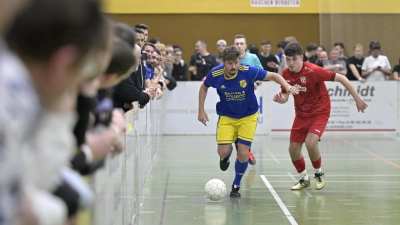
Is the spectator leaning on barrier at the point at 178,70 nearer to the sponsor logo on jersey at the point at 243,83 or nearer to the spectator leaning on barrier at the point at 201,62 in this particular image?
the spectator leaning on barrier at the point at 201,62

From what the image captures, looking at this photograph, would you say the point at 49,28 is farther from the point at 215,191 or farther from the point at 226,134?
the point at 226,134

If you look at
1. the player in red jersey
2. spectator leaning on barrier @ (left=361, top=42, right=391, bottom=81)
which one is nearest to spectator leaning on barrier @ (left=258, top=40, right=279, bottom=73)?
spectator leaning on barrier @ (left=361, top=42, right=391, bottom=81)

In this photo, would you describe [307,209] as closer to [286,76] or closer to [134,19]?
[286,76]

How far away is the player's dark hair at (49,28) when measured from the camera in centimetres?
159

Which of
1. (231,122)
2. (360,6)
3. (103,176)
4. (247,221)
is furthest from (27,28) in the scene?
(360,6)

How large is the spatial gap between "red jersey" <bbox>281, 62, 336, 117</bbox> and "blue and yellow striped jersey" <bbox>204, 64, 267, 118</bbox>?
531 millimetres

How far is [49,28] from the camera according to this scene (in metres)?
1.60

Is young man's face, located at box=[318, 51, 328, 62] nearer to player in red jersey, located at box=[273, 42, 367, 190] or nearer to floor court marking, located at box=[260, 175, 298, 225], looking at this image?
floor court marking, located at box=[260, 175, 298, 225]

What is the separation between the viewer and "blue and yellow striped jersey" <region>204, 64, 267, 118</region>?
32.4 feet

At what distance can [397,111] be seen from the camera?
61.4 ft

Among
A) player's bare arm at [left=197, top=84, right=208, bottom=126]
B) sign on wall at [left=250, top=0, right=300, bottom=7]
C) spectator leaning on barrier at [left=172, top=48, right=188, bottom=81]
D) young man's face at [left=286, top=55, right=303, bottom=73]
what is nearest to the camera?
young man's face at [left=286, top=55, right=303, bottom=73]

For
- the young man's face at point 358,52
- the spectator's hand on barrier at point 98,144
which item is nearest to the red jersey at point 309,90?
the spectator's hand on barrier at point 98,144

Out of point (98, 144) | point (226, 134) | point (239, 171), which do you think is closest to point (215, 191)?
point (239, 171)

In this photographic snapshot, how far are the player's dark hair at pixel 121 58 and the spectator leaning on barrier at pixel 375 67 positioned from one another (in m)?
16.8
